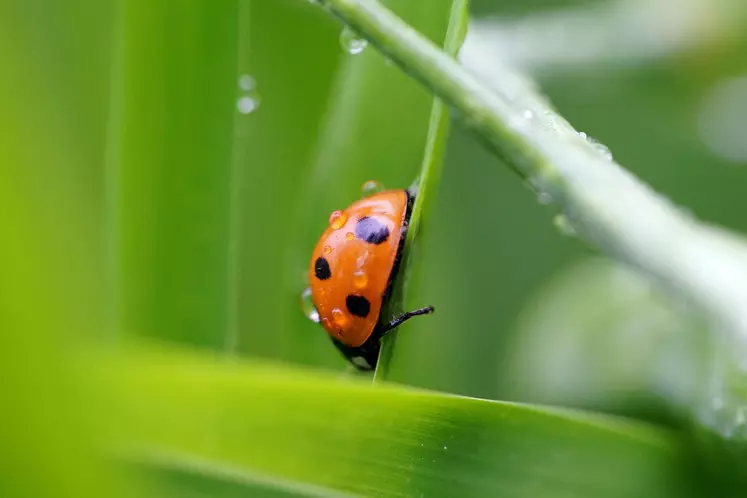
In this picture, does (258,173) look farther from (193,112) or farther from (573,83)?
(573,83)

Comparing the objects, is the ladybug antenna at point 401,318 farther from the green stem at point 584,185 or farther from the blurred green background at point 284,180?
the green stem at point 584,185

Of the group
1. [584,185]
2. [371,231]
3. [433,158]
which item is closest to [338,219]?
[371,231]

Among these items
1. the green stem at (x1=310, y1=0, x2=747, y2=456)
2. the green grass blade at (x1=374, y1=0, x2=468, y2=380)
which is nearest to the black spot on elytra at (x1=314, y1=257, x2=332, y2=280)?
the green grass blade at (x1=374, y1=0, x2=468, y2=380)

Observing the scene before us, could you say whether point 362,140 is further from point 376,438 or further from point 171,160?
point 376,438

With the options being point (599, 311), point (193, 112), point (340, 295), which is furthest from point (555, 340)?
point (193, 112)

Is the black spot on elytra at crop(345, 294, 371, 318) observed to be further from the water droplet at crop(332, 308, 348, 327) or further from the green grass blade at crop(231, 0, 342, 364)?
the green grass blade at crop(231, 0, 342, 364)
